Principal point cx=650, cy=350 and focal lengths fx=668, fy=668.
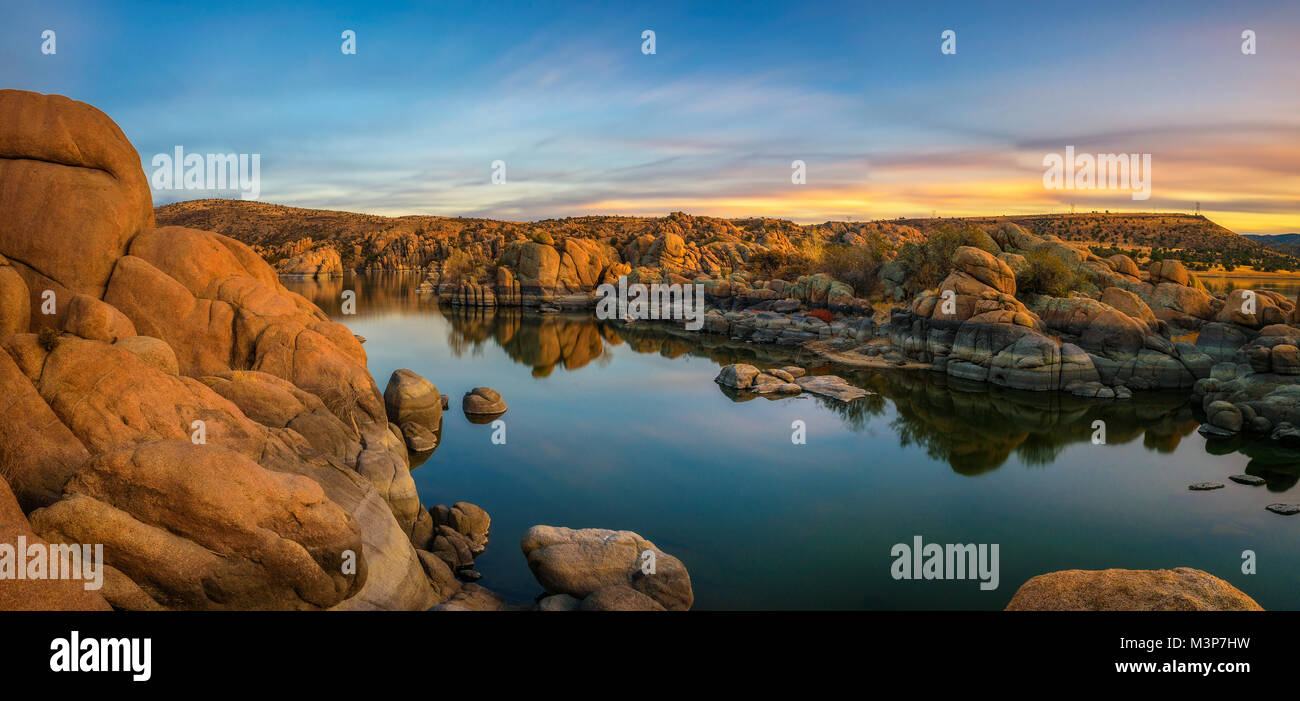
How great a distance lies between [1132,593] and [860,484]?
45.3 feet

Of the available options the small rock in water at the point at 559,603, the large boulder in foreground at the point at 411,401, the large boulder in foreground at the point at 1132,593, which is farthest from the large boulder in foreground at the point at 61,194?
the large boulder in foreground at the point at 1132,593

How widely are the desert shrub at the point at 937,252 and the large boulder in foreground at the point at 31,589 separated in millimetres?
49102

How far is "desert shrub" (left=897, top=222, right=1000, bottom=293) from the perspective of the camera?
47656 millimetres

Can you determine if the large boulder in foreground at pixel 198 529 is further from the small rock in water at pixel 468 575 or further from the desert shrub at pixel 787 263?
the desert shrub at pixel 787 263

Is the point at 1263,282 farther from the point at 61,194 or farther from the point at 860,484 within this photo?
the point at 61,194

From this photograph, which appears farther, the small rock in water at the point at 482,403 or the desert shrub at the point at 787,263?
the desert shrub at the point at 787,263

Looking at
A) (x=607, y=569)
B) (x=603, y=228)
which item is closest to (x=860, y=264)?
(x=607, y=569)

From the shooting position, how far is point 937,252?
51.7m

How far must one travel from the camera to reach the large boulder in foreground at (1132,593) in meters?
6.77

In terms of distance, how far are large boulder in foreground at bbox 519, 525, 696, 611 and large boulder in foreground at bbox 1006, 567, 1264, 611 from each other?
6059 mm

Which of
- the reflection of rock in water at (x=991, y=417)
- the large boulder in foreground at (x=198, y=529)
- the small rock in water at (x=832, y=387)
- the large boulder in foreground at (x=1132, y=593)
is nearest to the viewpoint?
the large boulder in foreground at (x=1132, y=593)

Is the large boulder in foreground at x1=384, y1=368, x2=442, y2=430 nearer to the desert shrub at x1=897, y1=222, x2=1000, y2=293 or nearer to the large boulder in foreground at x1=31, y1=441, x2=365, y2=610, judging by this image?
the large boulder in foreground at x1=31, y1=441, x2=365, y2=610
